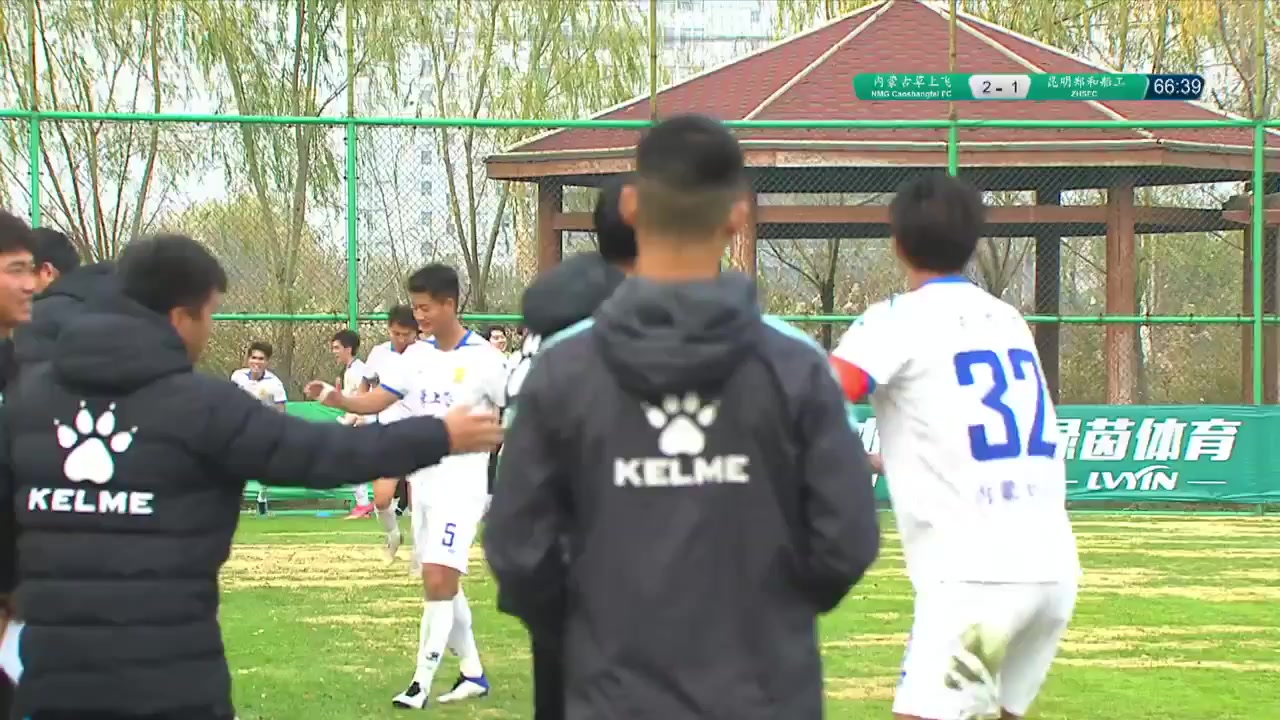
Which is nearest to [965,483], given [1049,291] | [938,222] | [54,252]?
[938,222]

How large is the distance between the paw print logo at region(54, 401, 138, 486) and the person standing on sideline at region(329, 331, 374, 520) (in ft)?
22.8

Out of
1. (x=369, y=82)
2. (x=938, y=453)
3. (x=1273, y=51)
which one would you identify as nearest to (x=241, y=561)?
(x=938, y=453)

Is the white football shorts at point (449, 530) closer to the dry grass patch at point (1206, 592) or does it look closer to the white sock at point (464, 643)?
the white sock at point (464, 643)

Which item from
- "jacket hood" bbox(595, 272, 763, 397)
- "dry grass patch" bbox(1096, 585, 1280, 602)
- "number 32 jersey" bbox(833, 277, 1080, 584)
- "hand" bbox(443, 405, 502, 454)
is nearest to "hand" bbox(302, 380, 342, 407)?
"hand" bbox(443, 405, 502, 454)

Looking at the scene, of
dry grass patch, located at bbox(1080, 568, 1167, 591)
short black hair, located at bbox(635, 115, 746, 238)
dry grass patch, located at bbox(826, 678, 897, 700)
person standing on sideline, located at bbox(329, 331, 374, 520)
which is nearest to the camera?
short black hair, located at bbox(635, 115, 746, 238)

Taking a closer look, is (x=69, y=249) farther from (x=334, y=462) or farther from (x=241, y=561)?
(x=241, y=561)

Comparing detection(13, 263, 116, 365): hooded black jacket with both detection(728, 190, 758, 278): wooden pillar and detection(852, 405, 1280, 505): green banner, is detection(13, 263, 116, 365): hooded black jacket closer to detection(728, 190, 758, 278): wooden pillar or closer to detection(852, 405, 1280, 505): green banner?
detection(852, 405, 1280, 505): green banner

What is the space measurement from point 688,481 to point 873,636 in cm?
747

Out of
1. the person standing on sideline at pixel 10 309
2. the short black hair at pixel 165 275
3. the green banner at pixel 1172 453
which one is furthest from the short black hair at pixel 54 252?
the green banner at pixel 1172 453

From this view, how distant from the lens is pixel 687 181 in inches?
133

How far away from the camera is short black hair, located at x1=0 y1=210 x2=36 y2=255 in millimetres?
5852

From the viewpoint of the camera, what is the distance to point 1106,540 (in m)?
16.1

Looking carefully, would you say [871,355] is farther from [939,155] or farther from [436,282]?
[939,155]

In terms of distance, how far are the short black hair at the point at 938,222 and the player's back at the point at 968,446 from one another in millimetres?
135
